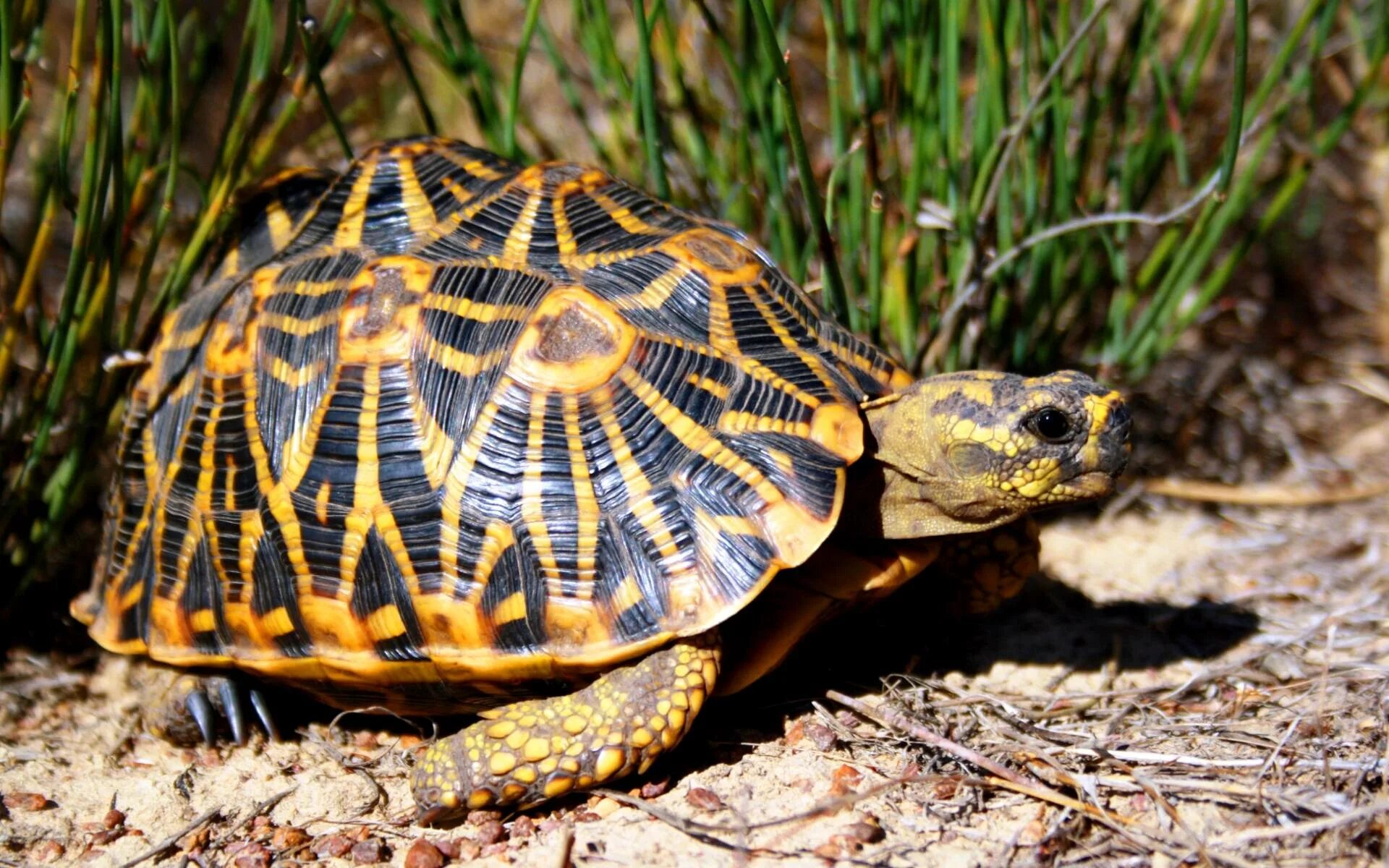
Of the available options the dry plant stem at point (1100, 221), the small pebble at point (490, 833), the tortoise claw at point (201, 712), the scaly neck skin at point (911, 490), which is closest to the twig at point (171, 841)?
the tortoise claw at point (201, 712)

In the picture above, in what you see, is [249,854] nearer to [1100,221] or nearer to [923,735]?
[923,735]

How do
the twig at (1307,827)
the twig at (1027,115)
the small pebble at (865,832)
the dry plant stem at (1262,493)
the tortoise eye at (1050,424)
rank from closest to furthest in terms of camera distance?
the twig at (1307,827) → the small pebble at (865,832) → the tortoise eye at (1050,424) → the twig at (1027,115) → the dry plant stem at (1262,493)

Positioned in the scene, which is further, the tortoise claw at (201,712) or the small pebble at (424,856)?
the tortoise claw at (201,712)

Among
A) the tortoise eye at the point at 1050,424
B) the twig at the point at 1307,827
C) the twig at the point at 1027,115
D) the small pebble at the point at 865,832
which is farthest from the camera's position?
the twig at the point at 1027,115

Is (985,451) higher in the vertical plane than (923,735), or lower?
higher

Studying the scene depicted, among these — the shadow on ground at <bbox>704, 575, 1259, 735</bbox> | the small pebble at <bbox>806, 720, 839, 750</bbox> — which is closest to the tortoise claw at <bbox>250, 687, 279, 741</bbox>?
the shadow on ground at <bbox>704, 575, 1259, 735</bbox>

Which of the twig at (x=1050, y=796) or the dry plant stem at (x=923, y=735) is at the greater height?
the dry plant stem at (x=923, y=735)

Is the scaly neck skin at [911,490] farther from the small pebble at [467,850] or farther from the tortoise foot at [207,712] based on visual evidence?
the tortoise foot at [207,712]

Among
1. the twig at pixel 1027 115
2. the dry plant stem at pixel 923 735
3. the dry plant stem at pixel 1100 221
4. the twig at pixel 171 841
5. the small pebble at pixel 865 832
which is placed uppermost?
the twig at pixel 1027 115

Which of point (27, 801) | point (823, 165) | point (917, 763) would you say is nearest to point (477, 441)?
point (917, 763)

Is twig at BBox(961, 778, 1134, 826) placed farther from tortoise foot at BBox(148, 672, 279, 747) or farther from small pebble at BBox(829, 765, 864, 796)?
tortoise foot at BBox(148, 672, 279, 747)
